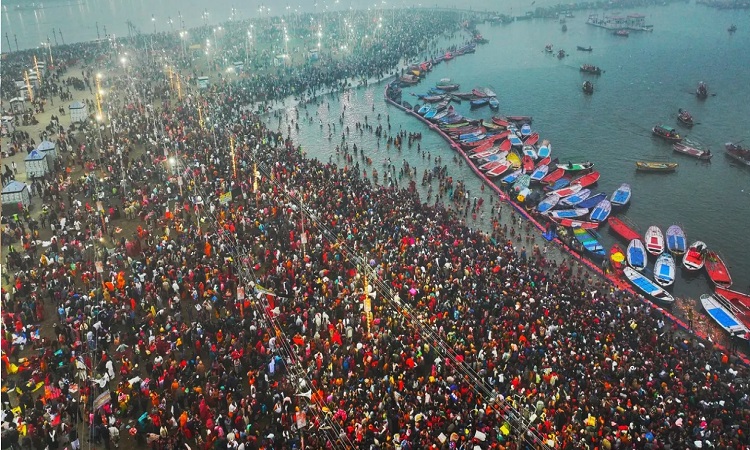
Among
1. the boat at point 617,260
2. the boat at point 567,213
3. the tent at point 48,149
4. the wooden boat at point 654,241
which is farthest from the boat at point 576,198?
the tent at point 48,149

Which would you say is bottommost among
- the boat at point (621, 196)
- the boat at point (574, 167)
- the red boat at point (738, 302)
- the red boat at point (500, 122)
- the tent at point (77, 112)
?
the red boat at point (738, 302)

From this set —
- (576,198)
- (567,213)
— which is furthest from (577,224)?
(576,198)

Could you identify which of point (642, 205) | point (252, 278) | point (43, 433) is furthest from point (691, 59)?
point (43, 433)

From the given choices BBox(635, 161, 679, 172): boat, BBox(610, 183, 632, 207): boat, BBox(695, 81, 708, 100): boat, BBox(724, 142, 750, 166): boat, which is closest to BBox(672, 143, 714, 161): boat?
BBox(724, 142, 750, 166): boat

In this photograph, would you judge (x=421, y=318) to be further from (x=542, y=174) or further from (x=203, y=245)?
(x=542, y=174)

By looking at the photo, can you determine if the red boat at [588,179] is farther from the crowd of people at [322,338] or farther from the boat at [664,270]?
the crowd of people at [322,338]

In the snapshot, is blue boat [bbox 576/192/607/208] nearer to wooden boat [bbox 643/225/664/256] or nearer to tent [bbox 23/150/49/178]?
wooden boat [bbox 643/225/664/256]

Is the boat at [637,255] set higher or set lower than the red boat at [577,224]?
lower

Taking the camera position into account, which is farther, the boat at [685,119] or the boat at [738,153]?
the boat at [685,119]
